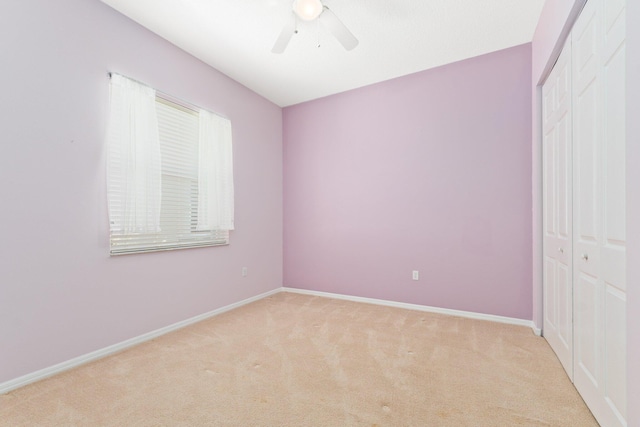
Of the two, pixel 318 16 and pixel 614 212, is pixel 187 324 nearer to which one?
pixel 318 16

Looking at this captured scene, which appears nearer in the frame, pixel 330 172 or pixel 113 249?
pixel 113 249

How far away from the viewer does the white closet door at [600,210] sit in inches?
51.3

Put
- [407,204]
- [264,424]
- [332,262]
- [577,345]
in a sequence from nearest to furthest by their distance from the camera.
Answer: [264,424] → [577,345] → [407,204] → [332,262]

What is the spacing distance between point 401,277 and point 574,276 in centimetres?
185

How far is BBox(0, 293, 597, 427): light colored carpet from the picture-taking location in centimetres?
158

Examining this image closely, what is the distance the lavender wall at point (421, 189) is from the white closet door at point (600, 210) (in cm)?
118

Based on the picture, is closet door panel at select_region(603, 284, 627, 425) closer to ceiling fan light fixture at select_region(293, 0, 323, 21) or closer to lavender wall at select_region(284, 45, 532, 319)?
lavender wall at select_region(284, 45, 532, 319)

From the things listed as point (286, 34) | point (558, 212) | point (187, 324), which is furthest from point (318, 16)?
point (187, 324)

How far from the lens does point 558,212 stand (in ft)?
7.19

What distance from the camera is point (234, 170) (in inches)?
142

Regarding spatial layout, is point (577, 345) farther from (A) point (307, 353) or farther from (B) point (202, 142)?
(B) point (202, 142)

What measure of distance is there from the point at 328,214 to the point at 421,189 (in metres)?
1.32

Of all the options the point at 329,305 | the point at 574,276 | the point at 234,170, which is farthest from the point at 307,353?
the point at 234,170

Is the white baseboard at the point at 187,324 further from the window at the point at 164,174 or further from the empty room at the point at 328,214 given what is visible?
the window at the point at 164,174
